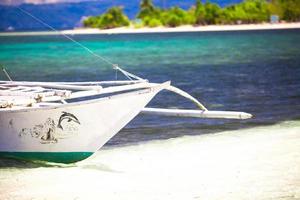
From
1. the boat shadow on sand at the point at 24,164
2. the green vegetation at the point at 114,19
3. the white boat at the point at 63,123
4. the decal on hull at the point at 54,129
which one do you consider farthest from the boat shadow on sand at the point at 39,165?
the green vegetation at the point at 114,19

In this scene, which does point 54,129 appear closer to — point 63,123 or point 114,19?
point 63,123

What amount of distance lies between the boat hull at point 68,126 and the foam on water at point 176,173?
11.9 inches

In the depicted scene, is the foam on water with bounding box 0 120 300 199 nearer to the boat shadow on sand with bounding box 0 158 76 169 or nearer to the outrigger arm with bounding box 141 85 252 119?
the boat shadow on sand with bounding box 0 158 76 169

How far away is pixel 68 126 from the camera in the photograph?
1021 centimetres

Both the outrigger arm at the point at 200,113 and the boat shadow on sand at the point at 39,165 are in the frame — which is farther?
the outrigger arm at the point at 200,113

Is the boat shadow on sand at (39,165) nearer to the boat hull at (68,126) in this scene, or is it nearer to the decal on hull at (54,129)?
the boat hull at (68,126)

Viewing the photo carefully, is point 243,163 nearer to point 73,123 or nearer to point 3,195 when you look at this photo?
point 73,123

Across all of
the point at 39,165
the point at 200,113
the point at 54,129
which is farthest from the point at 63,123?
the point at 200,113

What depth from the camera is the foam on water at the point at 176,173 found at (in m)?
8.66

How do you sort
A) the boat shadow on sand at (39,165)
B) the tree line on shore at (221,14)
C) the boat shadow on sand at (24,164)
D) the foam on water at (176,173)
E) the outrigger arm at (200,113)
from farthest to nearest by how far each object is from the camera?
the tree line on shore at (221,14)
the outrigger arm at (200,113)
the boat shadow on sand at (24,164)
the boat shadow on sand at (39,165)
the foam on water at (176,173)

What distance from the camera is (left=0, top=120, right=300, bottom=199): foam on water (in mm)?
8656

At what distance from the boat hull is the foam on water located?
0.30m

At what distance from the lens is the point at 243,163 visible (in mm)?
10102

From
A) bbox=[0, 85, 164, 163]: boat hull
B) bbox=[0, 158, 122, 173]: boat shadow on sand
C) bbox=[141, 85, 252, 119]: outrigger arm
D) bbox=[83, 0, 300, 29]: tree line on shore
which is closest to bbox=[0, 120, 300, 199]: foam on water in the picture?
bbox=[0, 158, 122, 173]: boat shadow on sand
